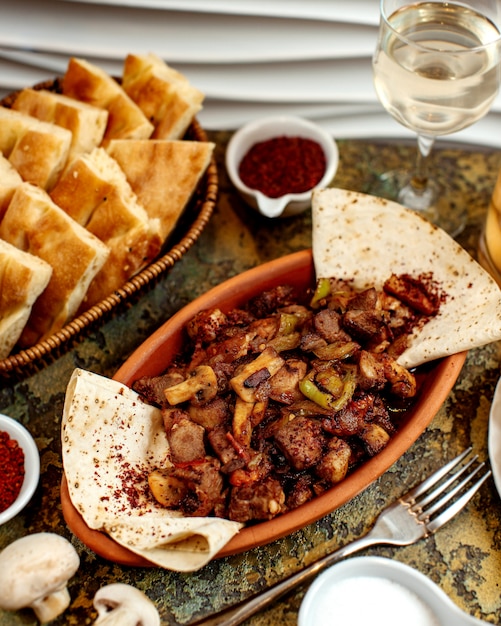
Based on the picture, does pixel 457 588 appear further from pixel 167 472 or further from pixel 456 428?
pixel 167 472

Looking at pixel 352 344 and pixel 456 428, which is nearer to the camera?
pixel 352 344

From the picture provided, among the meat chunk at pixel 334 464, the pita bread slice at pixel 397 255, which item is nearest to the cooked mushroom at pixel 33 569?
the meat chunk at pixel 334 464

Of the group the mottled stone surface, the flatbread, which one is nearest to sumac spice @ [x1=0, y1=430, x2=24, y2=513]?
the mottled stone surface

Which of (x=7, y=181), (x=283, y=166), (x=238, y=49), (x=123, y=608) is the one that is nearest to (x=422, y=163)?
(x=283, y=166)

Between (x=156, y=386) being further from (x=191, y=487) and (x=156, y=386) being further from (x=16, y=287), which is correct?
(x=16, y=287)

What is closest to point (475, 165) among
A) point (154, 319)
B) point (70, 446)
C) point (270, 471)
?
point (154, 319)

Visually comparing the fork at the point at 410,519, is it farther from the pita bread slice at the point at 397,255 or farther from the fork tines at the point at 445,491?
the pita bread slice at the point at 397,255
